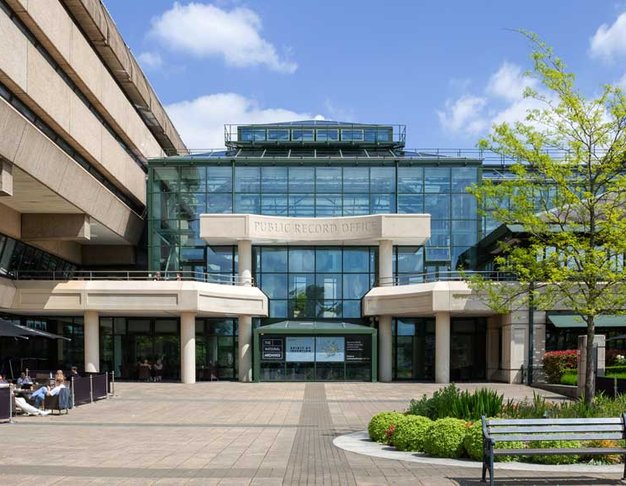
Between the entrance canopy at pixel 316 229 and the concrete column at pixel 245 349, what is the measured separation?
15.5 ft

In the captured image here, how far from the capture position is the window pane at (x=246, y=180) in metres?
44.0

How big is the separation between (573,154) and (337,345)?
25.0 meters

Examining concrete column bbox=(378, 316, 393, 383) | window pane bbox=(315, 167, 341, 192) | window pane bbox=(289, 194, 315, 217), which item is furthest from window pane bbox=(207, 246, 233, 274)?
concrete column bbox=(378, 316, 393, 383)

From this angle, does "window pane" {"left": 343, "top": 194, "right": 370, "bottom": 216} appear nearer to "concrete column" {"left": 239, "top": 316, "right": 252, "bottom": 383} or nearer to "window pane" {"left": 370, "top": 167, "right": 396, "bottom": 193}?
"window pane" {"left": 370, "top": 167, "right": 396, "bottom": 193}

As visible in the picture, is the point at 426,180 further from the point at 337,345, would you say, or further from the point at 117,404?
the point at 117,404

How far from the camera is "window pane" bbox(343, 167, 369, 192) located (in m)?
44.3

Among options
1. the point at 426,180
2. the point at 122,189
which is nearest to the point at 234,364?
the point at 122,189

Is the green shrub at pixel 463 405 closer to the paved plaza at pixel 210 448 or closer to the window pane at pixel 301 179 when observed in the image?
the paved plaza at pixel 210 448

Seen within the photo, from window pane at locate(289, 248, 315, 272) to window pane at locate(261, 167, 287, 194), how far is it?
3760 millimetres

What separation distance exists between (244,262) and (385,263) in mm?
A: 8035

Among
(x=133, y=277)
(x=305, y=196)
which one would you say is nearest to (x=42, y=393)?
(x=133, y=277)

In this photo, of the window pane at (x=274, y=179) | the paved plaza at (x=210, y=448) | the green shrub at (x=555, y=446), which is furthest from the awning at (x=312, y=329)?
the green shrub at (x=555, y=446)

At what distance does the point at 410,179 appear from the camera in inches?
1738

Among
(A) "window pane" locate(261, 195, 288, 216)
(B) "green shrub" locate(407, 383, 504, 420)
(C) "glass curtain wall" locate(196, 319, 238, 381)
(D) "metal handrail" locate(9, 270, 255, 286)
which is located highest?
(A) "window pane" locate(261, 195, 288, 216)
